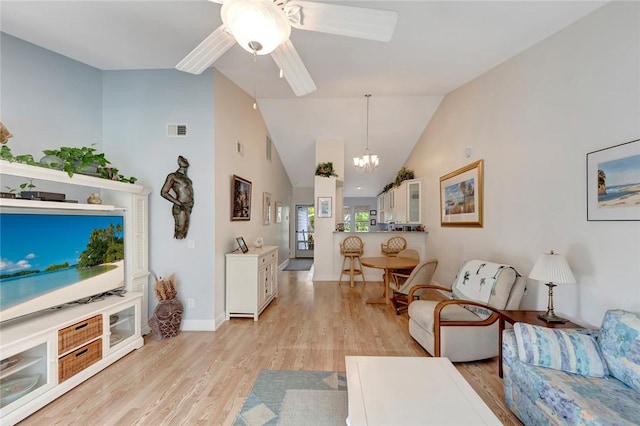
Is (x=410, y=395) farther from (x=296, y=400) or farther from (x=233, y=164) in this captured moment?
(x=233, y=164)

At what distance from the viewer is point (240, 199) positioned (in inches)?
166

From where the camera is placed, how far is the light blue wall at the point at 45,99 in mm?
2555

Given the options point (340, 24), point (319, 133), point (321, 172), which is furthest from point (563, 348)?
point (319, 133)

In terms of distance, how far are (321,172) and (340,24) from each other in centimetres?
456

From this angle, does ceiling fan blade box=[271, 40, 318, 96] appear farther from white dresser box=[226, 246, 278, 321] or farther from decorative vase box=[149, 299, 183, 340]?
decorative vase box=[149, 299, 183, 340]

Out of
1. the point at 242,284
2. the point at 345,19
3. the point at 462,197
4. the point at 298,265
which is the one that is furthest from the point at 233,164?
the point at 298,265

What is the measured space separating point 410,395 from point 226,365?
1.81 metres

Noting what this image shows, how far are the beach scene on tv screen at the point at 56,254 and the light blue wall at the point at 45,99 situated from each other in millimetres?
Answer: 946

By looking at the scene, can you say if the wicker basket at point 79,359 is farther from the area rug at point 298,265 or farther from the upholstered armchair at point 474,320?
the area rug at point 298,265

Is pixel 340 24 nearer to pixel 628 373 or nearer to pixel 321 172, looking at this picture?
pixel 628 373

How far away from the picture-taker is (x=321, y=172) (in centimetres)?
612

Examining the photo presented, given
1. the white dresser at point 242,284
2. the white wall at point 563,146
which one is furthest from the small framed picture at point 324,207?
the white wall at point 563,146

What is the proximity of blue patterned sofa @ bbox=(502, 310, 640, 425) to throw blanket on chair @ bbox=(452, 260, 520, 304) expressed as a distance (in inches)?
30.8

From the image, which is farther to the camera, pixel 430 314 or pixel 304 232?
pixel 304 232
